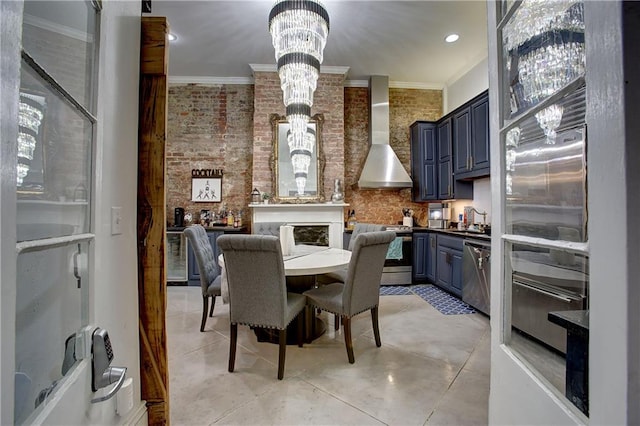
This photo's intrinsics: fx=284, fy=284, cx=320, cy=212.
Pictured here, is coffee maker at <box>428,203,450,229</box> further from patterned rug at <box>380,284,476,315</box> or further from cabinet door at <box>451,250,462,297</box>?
patterned rug at <box>380,284,476,315</box>

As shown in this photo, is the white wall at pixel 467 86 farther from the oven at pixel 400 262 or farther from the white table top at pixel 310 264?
the white table top at pixel 310 264

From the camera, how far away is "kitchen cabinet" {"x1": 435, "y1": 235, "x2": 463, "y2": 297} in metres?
3.75

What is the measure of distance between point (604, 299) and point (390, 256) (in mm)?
3973

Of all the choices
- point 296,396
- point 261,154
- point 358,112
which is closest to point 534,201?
point 296,396

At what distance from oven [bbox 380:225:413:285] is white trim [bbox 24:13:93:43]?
4084mm

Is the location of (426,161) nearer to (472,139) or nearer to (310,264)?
(472,139)

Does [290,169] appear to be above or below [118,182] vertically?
above

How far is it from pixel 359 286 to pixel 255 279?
2.61 ft

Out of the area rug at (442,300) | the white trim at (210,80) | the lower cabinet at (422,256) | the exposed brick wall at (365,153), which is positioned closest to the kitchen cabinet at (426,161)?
the exposed brick wall at (365,153)

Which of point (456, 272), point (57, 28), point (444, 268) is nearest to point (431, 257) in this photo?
point (444, 268)

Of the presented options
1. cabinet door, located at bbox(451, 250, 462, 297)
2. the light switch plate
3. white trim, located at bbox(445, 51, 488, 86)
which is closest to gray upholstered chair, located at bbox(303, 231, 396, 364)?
the light switch plate

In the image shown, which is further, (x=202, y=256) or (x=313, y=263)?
(x=202, y=256)

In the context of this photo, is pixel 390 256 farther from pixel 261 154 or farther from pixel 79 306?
pixel 79 306

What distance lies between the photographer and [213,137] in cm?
510
